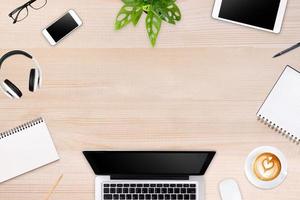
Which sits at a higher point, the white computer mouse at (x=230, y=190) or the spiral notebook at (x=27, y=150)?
the spiral notebook at (x=27, y=150)

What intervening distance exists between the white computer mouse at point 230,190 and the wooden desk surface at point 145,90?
0.7 inches

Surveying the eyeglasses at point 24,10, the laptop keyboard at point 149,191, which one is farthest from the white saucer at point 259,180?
the eyeglasses at point 24,10

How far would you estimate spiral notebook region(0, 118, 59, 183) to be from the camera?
1246 mm

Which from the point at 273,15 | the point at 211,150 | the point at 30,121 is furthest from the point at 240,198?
the point at 30,121

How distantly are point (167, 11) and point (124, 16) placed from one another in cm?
12

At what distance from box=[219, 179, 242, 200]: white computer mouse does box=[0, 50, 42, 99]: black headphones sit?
0.56 metres

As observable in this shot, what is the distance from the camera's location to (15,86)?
1249 millimetres

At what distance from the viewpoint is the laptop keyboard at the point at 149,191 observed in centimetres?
121

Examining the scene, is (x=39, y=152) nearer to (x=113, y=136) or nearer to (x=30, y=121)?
(x=30, y=121)

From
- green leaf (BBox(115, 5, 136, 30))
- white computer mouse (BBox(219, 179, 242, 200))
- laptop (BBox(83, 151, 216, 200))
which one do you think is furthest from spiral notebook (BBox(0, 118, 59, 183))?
white computer mouse (BBox(219, 179, 242, 200))

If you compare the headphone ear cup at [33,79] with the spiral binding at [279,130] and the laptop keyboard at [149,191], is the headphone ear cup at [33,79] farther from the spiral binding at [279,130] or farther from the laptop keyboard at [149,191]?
the spiral binding at [279,130]

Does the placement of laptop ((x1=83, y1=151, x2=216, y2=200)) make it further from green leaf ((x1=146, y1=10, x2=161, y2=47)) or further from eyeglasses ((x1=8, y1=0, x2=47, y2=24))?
eyeglasses ((x1=8, y1=0, x2=47, y2=24))

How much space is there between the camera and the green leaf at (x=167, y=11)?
45.8 inches

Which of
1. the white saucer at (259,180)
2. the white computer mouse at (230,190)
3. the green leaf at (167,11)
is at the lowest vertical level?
the white computer mouse at (230,190)
